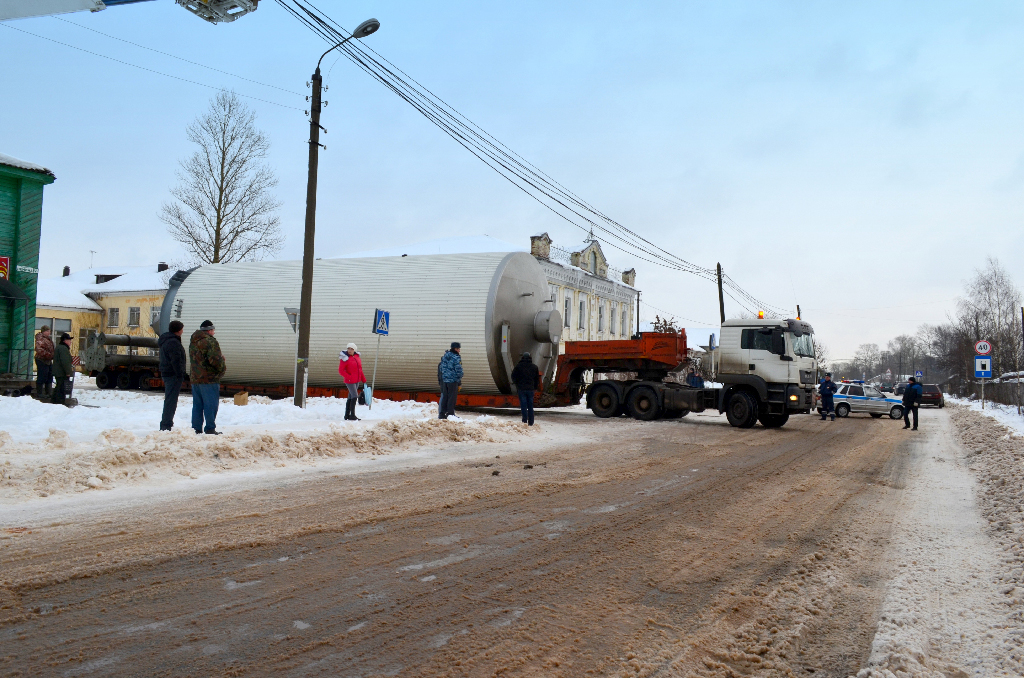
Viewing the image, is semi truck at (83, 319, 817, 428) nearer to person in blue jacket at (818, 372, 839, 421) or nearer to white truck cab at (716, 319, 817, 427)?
white truck cab at (716, 319, 817, 427)

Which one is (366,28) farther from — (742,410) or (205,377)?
(742,410)

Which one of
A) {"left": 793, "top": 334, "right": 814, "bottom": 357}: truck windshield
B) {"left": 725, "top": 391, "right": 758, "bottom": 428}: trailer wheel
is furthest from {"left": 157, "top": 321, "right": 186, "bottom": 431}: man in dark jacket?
{"left": 793, "top": 334, "right": 814, "bottom": 357}: truck windshield

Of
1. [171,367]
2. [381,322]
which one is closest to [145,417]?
[171,367]

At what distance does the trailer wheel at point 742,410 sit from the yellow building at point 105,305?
4048 centimetres

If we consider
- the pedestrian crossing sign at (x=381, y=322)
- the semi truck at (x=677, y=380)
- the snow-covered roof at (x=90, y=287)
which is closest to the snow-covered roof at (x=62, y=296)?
the snow-covered roof at (x=90, y=287)

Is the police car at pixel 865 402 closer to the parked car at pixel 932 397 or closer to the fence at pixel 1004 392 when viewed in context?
the fence at pixel 1004 392

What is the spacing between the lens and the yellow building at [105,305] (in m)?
45.6

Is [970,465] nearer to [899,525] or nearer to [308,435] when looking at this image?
[899,525]

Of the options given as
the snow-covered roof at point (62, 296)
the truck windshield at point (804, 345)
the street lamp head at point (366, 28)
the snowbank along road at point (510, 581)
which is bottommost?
the snowbank along road at point (510, 581)

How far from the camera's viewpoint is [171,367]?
32.0 ft

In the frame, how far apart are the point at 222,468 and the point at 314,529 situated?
325 cm

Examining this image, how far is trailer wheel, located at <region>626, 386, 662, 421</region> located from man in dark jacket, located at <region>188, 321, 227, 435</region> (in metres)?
12.2

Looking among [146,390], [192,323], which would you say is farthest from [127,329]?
[192,323]

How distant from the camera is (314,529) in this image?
5332 mm
